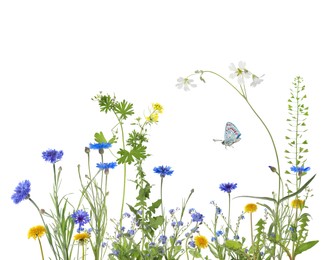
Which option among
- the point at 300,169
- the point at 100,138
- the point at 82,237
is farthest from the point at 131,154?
the point at 300,169

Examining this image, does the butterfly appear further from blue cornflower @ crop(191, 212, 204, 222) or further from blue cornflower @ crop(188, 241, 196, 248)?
blue cornflower @ crop(188, 241, 196, 248)

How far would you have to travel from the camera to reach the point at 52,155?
1.95 meters

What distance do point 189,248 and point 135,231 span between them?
0.70ft

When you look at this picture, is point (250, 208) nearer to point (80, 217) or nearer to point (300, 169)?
point (300, 169)

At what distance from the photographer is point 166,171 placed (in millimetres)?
2129

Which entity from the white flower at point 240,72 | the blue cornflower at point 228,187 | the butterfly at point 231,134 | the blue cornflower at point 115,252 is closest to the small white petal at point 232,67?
the white flower at point 240,72

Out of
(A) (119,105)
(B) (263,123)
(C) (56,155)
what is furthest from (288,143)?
(C) (56,155)

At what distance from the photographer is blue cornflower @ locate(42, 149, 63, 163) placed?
6.40ft

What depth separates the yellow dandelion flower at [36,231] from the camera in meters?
2.03

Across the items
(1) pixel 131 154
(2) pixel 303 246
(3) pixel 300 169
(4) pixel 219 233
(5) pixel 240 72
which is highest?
(5) pixel 240 72

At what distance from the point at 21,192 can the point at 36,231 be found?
19 centimetres

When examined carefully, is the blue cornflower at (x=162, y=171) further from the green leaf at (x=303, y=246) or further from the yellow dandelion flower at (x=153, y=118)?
the green leaf at (x=303, y=246)

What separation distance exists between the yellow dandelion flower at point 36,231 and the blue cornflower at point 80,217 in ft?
0.40

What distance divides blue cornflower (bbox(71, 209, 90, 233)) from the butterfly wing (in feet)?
1.85
